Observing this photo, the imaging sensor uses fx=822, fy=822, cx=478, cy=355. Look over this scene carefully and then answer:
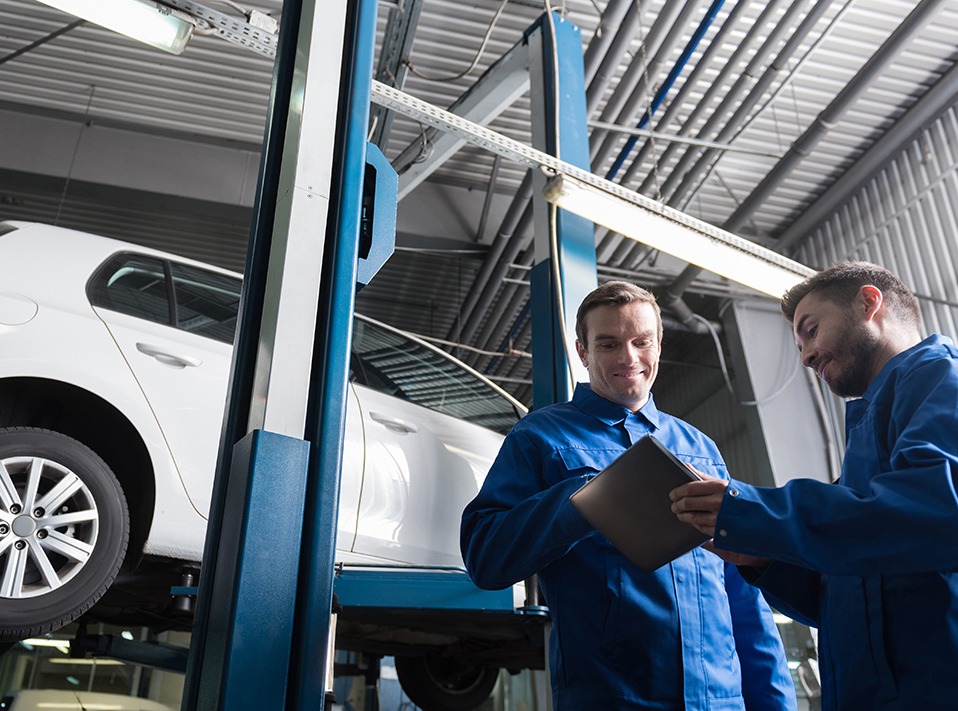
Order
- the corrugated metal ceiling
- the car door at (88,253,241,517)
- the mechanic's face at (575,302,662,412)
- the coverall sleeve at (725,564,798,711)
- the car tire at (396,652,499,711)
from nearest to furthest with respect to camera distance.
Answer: the coverall sleeve at (725,564,798,711) → the mechanic's face at (575,302,662,412) → the car door at (88,253,241,517) → the car tire at (396,652,499,711) → the corrugated metal ceiling

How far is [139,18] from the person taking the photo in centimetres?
259

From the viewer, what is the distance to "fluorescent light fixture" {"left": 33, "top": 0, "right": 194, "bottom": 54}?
254cm

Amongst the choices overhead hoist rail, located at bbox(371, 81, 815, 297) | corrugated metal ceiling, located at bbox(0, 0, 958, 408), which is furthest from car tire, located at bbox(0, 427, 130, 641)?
corrugated metal ceiling, located at bbox(0, 0, 958, 408)

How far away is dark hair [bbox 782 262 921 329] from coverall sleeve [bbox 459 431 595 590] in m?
0.66

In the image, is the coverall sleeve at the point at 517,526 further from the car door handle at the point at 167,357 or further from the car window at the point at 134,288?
the car window at the point at 134,288

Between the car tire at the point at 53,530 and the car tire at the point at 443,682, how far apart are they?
Answer: 2.44m

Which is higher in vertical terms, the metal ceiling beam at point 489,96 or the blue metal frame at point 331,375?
the metal ceiling beam at point 489,96

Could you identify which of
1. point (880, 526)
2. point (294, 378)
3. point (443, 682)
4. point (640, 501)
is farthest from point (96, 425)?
point (443, 682)

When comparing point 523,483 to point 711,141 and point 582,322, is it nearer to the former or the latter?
point 582,322

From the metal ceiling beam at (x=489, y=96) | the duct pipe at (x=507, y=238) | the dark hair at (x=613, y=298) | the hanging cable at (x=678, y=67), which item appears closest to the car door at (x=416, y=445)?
the metal ceiling beam at (x=489, y=96)

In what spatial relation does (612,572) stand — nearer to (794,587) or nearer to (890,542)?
(794,587)

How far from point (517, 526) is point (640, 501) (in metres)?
0.25

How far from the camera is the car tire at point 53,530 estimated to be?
2.36 meters

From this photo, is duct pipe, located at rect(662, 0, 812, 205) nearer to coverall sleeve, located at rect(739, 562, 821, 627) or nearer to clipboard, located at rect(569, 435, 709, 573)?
coverall sleeve, located at rect(739, 562, 821, 627)
